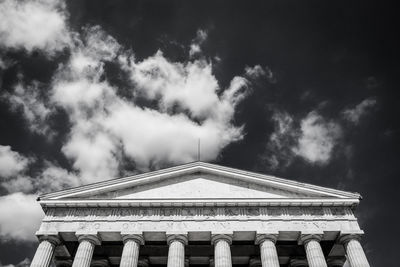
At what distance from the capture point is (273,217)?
29141mm

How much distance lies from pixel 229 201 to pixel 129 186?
27.0 feet

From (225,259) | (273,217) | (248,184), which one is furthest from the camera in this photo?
(248,184)

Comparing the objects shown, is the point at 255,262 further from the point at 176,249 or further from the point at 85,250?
the point at 85,250

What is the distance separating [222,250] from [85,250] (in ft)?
32.9

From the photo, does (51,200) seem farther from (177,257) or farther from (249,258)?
(249,258)

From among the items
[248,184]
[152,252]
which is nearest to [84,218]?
[152,252]

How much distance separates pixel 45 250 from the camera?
27.6 meters

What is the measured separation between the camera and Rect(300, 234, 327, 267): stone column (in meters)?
26.9

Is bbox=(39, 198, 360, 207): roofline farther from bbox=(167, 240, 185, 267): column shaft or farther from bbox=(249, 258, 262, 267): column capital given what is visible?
bbox=(249, 258, 262, 267): column capital

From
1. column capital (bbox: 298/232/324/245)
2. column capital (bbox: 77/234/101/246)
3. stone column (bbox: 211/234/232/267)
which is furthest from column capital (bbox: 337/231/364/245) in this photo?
column capital (bbox: 77/234/101/246)

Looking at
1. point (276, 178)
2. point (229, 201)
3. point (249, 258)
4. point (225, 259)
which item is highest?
point (276, 178)

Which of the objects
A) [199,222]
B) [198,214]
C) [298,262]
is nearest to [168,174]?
[198,214]

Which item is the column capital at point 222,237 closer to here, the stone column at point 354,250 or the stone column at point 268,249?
the stone column at point 268,249

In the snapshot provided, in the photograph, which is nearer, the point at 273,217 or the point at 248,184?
the point at 273,217
